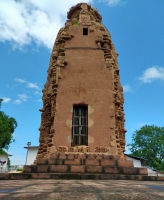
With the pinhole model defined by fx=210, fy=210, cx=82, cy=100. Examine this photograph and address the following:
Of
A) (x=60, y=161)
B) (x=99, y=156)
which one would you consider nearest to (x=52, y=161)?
(x=60, y=161)

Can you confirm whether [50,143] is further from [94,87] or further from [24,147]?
[24,147]

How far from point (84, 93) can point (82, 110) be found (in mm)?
649

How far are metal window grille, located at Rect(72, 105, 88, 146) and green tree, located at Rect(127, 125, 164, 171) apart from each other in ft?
67.3

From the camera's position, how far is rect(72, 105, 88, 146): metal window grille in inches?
292

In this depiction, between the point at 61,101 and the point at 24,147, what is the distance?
2292 cm


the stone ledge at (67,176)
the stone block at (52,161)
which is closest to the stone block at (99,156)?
the stone ledge at (67,176)

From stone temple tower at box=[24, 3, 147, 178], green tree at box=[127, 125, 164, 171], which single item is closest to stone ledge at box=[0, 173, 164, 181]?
stone temple tower at box=[24, 3, 147, 178]

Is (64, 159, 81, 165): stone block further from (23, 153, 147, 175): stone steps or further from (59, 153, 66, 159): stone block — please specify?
(59, 153, 66, 159): stone block

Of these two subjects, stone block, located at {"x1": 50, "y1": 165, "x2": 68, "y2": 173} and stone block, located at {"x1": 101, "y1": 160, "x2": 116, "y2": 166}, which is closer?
stone block, located at {"x1": 50, "y1": 165, "x2": 68, "y2": 173}

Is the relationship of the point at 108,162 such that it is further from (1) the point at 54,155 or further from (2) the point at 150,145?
(2) the point at 150,145

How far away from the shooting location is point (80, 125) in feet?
25.0

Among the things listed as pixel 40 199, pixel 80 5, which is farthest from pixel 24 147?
pixel 40 199

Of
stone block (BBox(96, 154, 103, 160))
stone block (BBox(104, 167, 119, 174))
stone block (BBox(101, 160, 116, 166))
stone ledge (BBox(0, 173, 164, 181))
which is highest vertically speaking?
stone block (BBox(96, 154, 103, 160))

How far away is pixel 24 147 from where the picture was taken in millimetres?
28672
